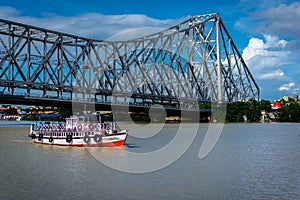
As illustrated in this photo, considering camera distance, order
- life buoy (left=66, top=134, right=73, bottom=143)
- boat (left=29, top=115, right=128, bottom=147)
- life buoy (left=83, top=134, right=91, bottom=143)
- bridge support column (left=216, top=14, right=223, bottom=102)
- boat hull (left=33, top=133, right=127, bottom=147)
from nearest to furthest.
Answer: boat hull (left=33, top=133, right=127, bottom=147), boat (left=29, top=115, right=128, bottom=147), life buoy (left=83, top=134, right=91, bottom=143), life buoy (left=66, top=134, right=73, bottom=143), bridge support column (left=216, top=14, right=223, bottom=102)

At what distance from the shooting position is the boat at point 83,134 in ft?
115

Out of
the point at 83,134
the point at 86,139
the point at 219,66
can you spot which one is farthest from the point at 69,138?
the point at 219,66

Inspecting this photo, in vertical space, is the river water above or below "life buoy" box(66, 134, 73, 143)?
below

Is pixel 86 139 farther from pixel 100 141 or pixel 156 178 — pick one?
pixel 156 178

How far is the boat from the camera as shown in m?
35.0

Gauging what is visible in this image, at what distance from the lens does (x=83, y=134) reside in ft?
119

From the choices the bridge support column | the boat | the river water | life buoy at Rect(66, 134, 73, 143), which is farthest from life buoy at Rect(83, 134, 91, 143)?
the bridge support column

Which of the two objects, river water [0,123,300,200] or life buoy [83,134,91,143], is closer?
river water [0,123,300,200]

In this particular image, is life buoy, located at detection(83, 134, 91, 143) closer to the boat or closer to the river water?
the boat

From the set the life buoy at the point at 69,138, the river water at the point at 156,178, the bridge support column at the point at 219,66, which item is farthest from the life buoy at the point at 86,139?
the bridge support column at the point at 219,66

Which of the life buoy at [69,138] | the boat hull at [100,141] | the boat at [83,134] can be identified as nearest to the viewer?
the boat hull at [100,141]

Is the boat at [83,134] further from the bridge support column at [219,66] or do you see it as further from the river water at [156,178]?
the bridge support column at [219,66]

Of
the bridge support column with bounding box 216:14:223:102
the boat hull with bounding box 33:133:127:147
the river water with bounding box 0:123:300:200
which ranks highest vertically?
the bridge support column with bounding box 216:14:223:102

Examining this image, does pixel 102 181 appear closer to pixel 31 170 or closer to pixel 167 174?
pixel 167 174
